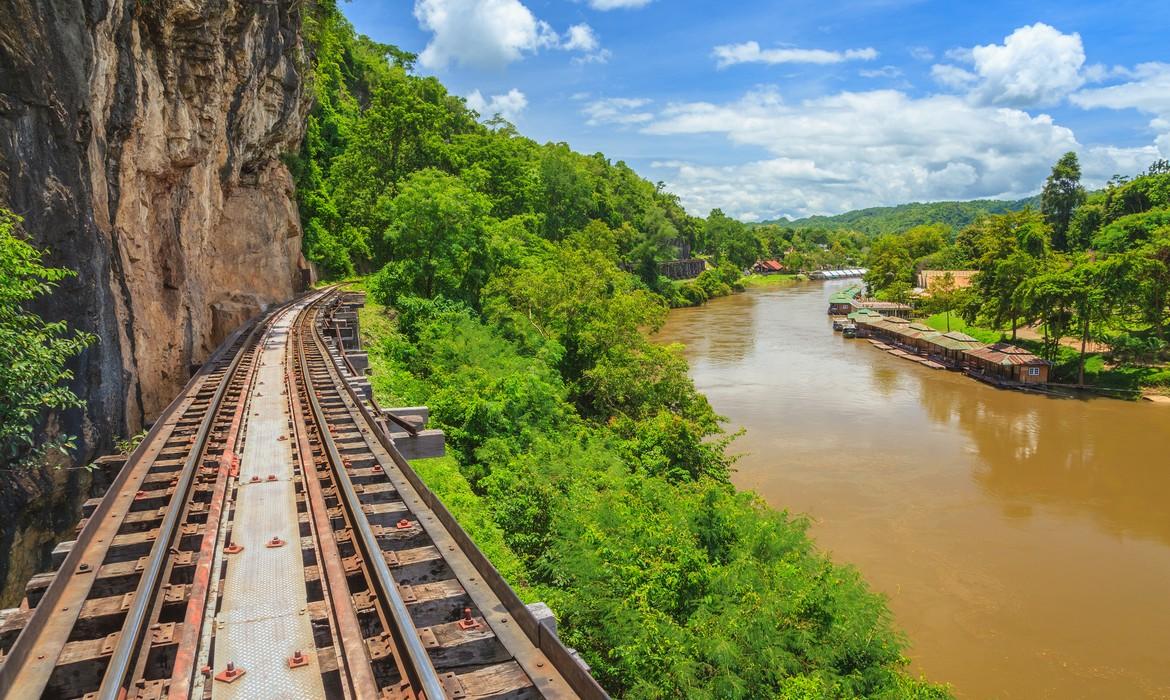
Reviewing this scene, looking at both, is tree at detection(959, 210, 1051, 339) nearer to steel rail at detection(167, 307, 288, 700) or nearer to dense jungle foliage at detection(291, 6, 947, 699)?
dense jungle foliage at detection(291, 6, 947, 699)

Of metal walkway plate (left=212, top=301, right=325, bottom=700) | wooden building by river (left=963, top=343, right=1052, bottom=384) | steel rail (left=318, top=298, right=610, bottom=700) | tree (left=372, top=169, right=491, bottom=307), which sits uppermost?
tree (left=372, top=169, right=491, bottom=307)

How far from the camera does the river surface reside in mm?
14547

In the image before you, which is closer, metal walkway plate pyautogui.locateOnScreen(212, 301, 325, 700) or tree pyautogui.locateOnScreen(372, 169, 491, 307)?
metal walkway plate pyautogui.locateOnScreen(212, 301, 325, 700)

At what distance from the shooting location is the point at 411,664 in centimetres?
436

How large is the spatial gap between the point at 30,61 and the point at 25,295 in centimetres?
393

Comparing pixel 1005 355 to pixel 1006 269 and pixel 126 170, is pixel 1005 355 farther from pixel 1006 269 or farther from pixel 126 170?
pixel 126 170

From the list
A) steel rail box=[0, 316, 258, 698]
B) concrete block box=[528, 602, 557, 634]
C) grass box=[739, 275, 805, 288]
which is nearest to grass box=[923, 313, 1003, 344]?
concrete block box=[528, 602, 557, 634]

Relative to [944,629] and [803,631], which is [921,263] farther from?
[803,631]

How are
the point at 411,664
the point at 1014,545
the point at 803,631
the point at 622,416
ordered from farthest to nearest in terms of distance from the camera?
the point at 622,416 → the point at 1014,545 → the point at 803,631 → the point at 411,664

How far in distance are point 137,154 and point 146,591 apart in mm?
12939

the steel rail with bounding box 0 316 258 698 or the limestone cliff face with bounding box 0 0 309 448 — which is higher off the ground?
the limestone cliff face with bounding box 0 0 309 448

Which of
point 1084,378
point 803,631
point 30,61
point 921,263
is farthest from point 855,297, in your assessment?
point 30,61

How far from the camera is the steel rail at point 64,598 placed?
4.23 meters

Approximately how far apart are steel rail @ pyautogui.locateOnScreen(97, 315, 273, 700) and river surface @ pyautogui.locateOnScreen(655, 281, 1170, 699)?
46.7ft
